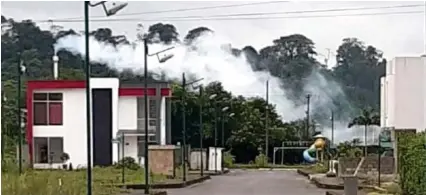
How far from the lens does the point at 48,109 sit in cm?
3597

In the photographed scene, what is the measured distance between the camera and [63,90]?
35.4m

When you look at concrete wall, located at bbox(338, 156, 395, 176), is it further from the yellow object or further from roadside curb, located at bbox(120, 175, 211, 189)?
the yellow object

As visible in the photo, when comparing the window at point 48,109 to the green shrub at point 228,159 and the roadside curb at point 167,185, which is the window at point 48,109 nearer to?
the green shrub at point 228,159

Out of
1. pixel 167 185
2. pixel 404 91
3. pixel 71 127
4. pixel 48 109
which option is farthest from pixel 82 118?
pixel 404 91

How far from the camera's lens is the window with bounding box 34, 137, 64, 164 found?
35.1m

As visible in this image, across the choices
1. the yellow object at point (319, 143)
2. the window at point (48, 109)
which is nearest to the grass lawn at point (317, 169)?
the yellow object at point (319, 143)

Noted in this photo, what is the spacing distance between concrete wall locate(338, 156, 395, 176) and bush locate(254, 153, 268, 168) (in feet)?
39.7

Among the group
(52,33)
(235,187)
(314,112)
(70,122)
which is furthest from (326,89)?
(52,33)

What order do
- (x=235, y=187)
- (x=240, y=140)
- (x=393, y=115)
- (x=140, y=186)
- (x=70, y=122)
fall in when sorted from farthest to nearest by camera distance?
(x=240, y=140)
(x=70, y=122)
(x=393, y=115)
(x=235, y=187)
(x=140, y=186)

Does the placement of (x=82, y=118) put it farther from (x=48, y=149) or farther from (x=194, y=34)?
(x=194, y=34)

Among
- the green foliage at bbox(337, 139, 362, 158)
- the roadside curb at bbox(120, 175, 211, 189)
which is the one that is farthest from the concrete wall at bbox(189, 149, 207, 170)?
the roadside curb at bbox(120, 175, 211, 189)

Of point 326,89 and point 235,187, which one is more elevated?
point 326,89

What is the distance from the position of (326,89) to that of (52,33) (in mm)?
17002

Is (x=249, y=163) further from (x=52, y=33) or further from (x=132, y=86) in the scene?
(x=52, y=33)
